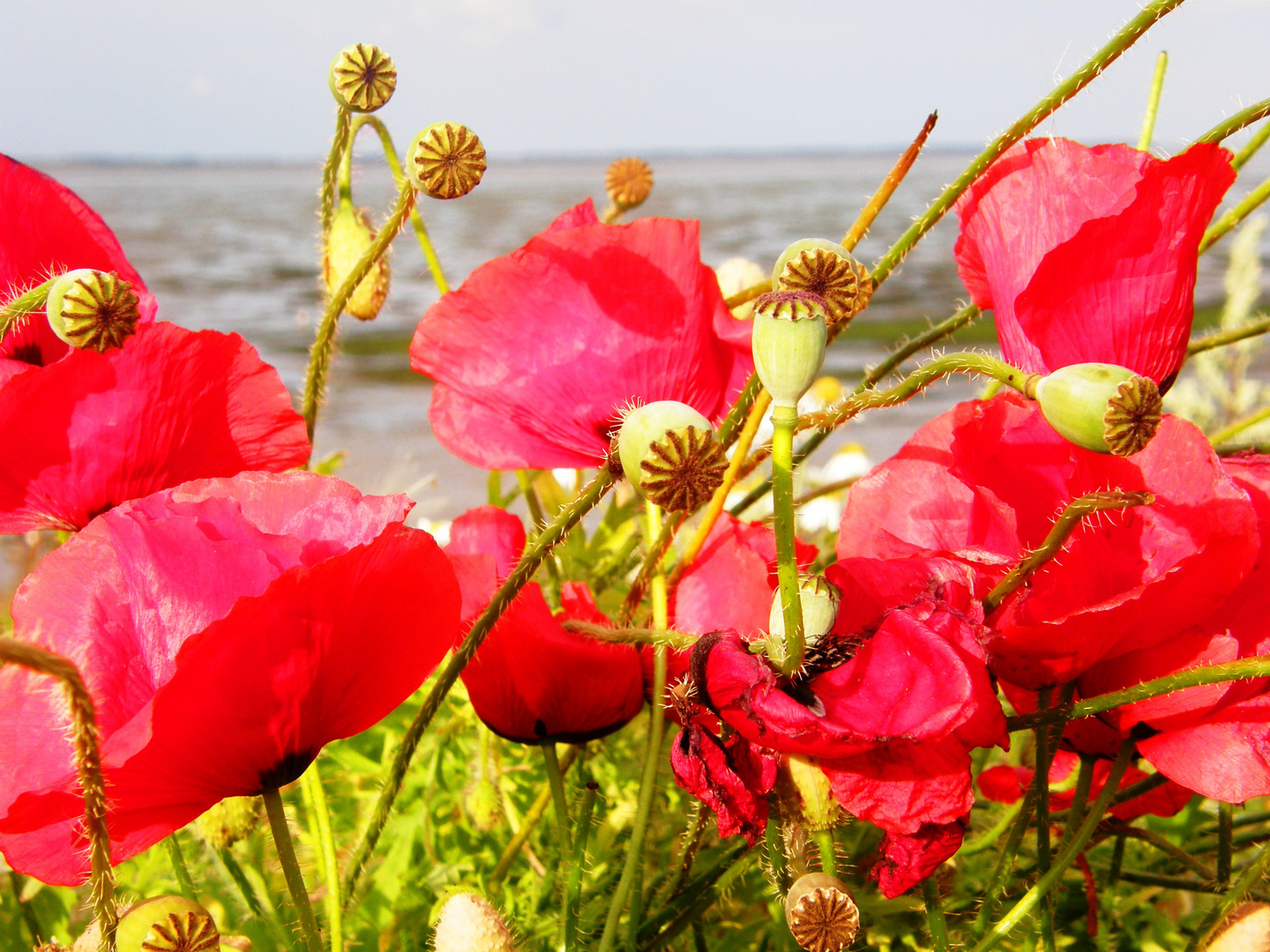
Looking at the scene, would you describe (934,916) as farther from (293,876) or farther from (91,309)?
(91,309)

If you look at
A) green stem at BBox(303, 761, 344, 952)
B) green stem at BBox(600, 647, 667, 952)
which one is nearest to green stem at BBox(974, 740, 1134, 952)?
green stem at BBox(600, 647, 667, 952)

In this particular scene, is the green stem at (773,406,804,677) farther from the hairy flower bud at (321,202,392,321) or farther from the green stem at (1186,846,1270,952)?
the hairy flower bud at (321,202,392,321)

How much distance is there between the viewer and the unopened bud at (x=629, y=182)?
0.75 m

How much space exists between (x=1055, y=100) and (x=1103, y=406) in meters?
0.16

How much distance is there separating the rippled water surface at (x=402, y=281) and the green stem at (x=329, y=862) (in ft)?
0.81

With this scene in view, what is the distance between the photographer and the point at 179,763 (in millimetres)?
367

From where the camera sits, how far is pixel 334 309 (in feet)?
1.73

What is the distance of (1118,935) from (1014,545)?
37cm

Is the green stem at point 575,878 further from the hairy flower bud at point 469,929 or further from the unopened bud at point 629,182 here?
the unopened bud at point 629,182

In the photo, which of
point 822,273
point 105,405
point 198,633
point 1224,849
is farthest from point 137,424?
point 1224,849

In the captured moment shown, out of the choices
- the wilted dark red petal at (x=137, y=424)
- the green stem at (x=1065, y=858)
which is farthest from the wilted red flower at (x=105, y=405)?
the green stem at (x=1065, y=858)

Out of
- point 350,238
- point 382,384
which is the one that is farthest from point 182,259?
point 350,238

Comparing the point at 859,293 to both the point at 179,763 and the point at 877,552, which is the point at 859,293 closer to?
the point at 877,552

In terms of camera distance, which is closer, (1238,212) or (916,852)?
(916,852)
